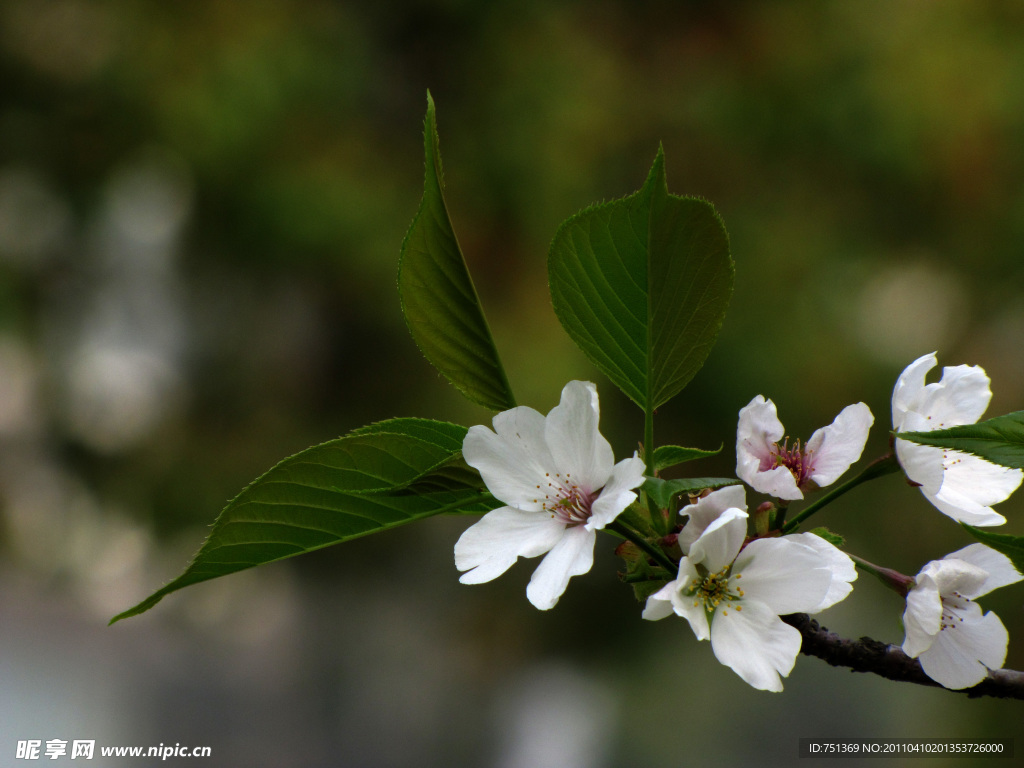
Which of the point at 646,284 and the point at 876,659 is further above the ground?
the point at 646,284

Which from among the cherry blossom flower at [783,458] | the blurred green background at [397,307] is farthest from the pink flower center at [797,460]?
the blurred green background at [397,307]

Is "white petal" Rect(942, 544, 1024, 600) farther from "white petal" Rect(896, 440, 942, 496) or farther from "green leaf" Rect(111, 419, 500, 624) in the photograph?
"green leaf" Rect(111, 419, 500, 624)

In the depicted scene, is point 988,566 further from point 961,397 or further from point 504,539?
point 504,539

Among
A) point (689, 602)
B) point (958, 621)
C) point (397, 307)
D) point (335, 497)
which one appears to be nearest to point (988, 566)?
point (958, 621)

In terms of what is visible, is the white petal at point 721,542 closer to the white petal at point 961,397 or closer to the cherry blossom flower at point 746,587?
the cherry blossom flower at point 746,587

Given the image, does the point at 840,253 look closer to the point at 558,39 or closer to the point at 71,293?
the point at 558,39
